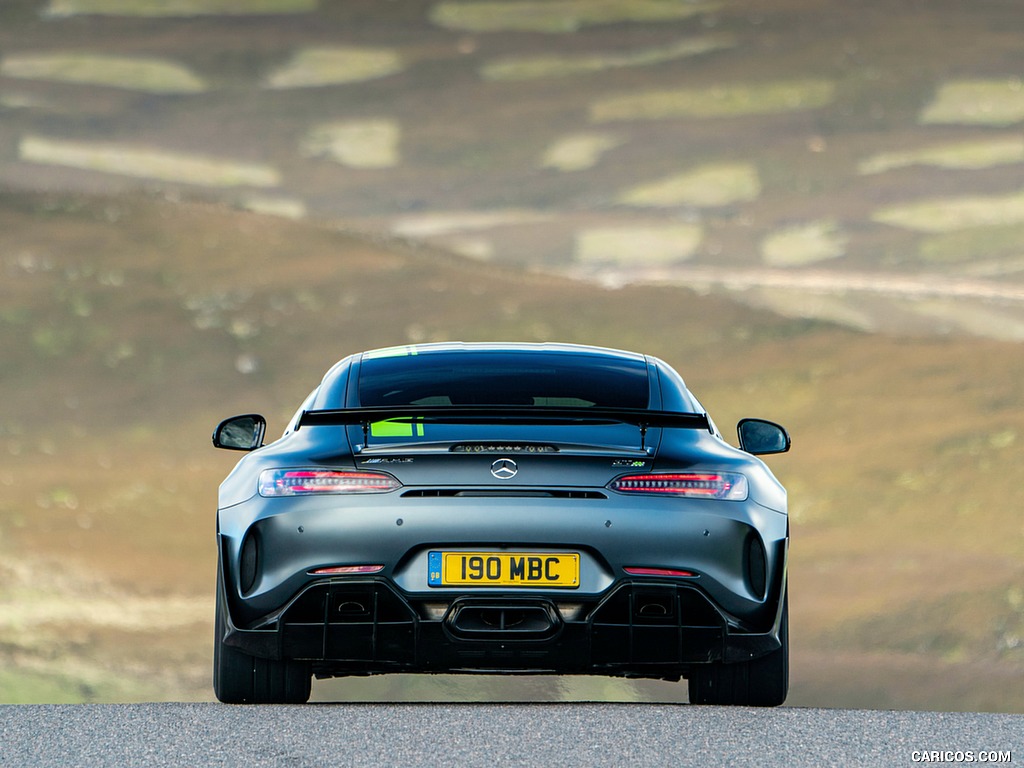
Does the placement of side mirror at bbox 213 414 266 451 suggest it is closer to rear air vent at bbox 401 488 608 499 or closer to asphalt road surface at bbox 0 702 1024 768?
asphalt road surface at bbox 0 702 1024 768

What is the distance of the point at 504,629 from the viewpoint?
692cm

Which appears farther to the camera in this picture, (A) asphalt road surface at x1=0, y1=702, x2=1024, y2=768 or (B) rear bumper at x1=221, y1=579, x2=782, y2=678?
(B) rear bumper at x1=221, y1=579, x2=782, y2=678

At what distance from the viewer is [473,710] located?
7426mm

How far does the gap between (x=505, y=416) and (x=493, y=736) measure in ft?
3.72

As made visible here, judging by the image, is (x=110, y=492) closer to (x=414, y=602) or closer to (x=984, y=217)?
(x=984, y=217)

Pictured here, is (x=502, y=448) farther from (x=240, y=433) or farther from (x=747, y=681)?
(x=240, y=433)

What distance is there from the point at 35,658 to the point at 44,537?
22.5 feet

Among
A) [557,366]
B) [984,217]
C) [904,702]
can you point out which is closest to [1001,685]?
[904,702]

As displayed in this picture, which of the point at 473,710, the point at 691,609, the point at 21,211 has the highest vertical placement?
the point at 691,609

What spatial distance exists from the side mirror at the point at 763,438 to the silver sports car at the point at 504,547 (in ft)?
2.34

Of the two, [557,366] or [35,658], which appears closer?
[557,366]

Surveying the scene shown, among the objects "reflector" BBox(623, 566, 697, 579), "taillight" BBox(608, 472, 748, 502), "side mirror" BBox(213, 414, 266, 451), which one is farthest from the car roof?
"reflector" BBox(623, 566, 697, 579)

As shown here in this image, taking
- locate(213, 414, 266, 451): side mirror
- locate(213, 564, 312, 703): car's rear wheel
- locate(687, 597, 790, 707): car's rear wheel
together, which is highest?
locate(213, 414, 266, 451): side mirror

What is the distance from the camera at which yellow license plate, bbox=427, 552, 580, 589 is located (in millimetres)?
6883
